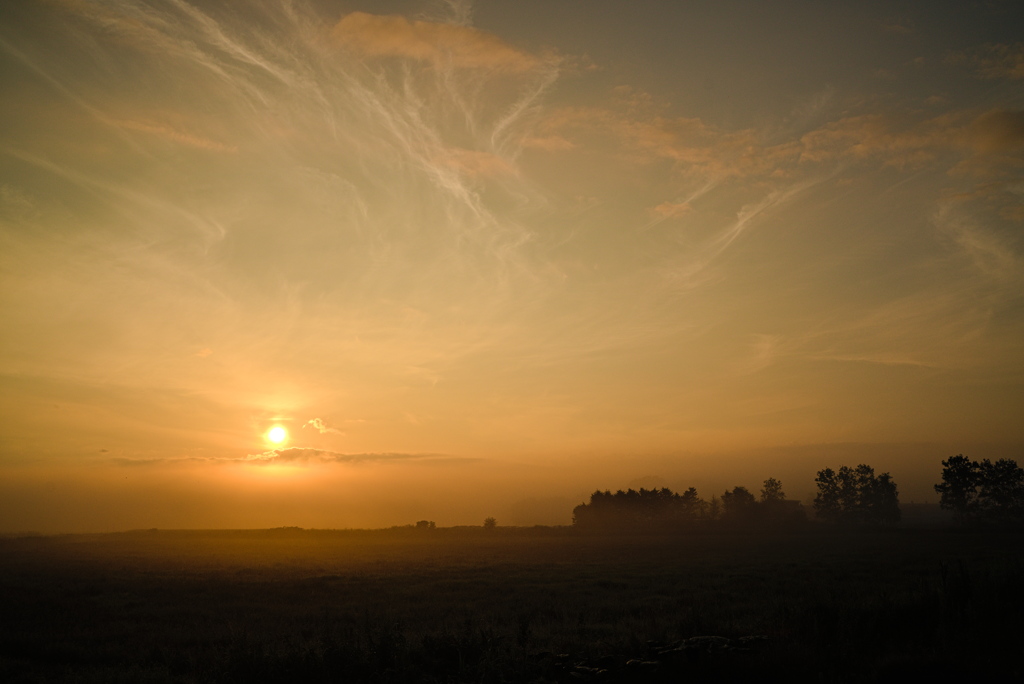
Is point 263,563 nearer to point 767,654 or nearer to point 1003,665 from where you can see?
point 767,654

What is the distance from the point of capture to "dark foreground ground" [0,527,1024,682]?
11.1m

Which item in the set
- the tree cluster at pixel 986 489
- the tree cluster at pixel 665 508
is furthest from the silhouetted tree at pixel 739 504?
the tree cluster at pixel 986 489

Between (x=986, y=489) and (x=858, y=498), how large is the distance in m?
37.0

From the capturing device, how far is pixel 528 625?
1748 centimetres

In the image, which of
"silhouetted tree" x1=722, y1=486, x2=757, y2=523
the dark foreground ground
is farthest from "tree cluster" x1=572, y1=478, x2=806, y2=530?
the dark foreground ground

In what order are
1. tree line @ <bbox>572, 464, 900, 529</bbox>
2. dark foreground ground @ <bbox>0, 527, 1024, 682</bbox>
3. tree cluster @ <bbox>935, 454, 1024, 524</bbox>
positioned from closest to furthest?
dark foreground ground @ <bbox>0, 527, 1024, 682</bbox>
tree cluster @ <bbox>935, 454, 1024, 524</bbox>
tree line @ <bbox>572, 464, 900, 529</bbox>

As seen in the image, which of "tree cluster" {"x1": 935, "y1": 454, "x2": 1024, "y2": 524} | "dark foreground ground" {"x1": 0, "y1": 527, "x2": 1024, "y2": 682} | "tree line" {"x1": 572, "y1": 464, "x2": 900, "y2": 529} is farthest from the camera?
"tree line" {"x1": 572, "y1": 464, "x2": 900, "y2": 529}

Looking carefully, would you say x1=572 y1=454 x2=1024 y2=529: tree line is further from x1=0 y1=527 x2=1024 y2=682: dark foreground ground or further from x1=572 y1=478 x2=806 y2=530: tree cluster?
x1=0 y1=527 x2=1024 y2=682: dark foreground ground

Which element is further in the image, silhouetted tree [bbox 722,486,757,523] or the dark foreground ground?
silhouetted tree [bbox 722,486,757,523]

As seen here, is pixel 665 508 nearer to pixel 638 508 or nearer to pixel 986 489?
pixel 638 508

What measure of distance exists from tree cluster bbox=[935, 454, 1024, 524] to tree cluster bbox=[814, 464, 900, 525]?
1244 inches

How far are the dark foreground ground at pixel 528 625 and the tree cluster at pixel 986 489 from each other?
287 feet

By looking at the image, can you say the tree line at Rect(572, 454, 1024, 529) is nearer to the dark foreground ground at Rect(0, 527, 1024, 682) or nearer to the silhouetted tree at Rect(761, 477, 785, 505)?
the silhouetted tree at Rect(761, 477, 785, 505)

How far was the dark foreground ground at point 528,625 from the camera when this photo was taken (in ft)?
36.6
